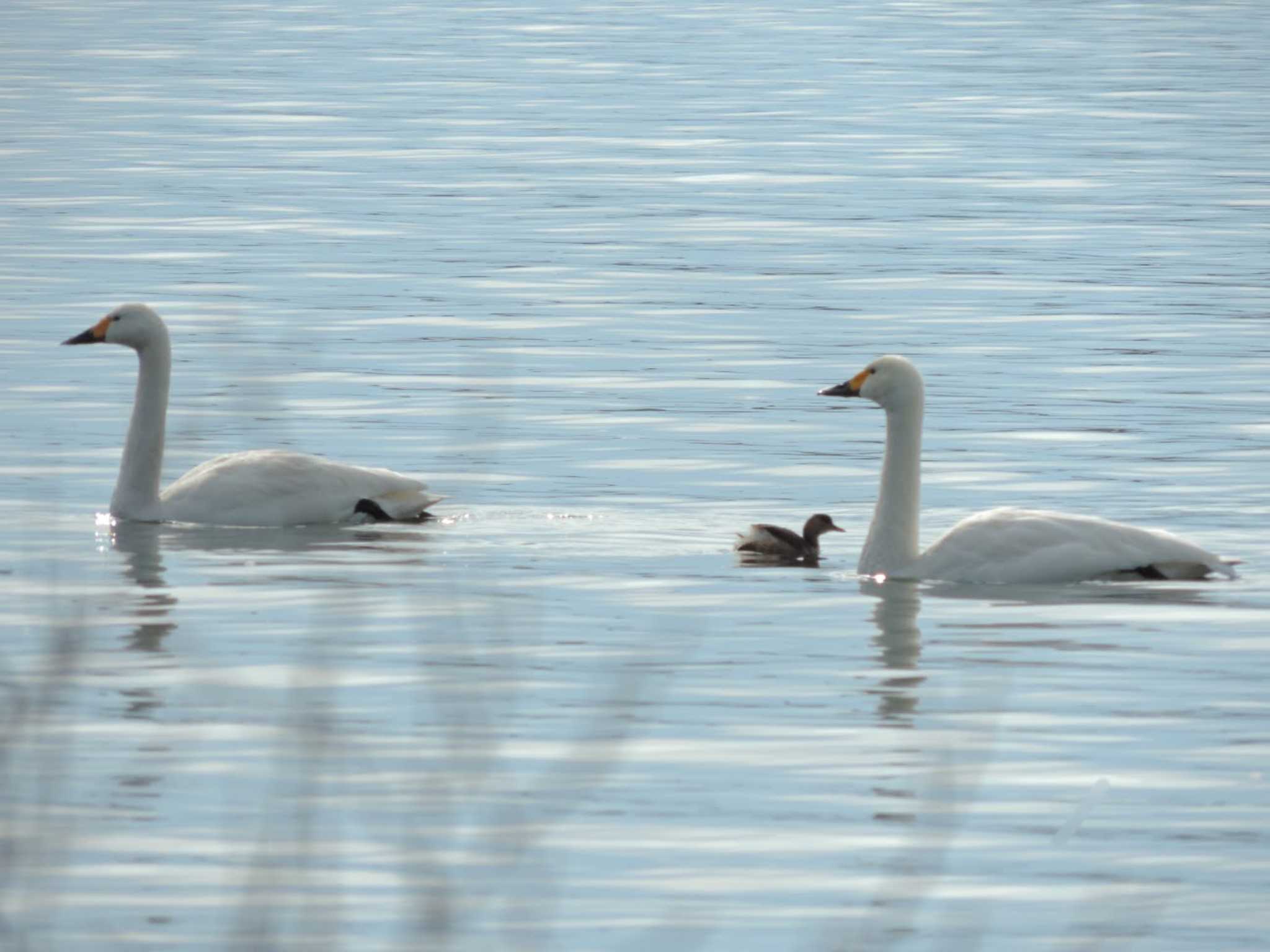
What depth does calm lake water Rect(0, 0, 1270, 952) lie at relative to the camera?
7.59m

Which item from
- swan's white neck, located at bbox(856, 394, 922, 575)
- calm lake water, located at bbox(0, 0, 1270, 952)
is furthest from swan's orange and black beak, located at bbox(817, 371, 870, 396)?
calm lake water, located at bbox(0, 0, 1270, 952)

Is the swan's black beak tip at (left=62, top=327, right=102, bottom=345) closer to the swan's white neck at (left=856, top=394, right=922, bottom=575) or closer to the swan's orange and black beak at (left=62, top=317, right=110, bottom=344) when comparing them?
the swan's orange and black beak at (left=62, top=317, right=110, bottom=344)

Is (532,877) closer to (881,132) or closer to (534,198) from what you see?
(534,198)

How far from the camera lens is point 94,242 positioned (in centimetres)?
2691

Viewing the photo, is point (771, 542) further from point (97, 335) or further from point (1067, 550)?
point (97, 335)

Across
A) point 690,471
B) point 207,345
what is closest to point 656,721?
point 690,471

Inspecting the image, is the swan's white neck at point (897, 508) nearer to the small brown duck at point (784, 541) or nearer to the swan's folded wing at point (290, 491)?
the small brown duck at point (784, 541)

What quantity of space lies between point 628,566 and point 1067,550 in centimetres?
205

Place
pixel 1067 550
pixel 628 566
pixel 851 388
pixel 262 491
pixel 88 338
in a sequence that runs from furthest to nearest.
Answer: pixel 88 338 → pixel 262 491 → pixel 851 388 → pixel 628 566 → pixel 1067 550

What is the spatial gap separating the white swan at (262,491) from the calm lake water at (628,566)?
0.15 m

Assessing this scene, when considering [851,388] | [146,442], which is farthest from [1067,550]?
[146,442]

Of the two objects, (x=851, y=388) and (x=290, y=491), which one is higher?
(x=851, y=388)

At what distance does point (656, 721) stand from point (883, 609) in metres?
2.52

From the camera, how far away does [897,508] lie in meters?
12.9
